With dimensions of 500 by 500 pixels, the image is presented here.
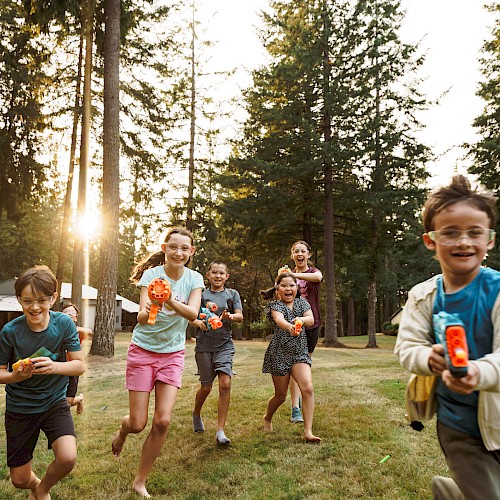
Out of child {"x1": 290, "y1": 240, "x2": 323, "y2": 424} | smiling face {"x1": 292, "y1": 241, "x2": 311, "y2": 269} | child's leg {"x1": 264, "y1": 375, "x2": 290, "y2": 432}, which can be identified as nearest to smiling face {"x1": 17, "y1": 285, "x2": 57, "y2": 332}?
child's leg {"x1": 264, "y1": 375, "x2": 290, "y2": 432}

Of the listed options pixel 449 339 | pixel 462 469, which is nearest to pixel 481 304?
pixel 449 339

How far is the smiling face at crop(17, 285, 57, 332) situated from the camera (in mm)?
3666

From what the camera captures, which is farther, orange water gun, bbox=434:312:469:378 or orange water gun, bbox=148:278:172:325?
orange water gun, bbox=148:278:172:325

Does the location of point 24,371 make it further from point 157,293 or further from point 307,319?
point 307,319

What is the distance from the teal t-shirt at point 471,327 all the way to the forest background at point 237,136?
13.5 meters

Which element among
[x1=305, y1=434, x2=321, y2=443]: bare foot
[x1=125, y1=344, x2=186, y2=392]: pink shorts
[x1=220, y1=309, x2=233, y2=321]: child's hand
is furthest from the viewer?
[x1=220, y1=309, x2=233, y2=321]: child's hand

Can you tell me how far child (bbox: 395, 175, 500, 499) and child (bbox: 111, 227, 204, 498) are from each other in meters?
2.45

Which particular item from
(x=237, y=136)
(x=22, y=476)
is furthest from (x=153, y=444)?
(x=237, y=136)

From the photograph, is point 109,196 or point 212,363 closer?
point 212,363

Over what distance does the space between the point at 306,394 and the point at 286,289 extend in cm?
132

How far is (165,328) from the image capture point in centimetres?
471

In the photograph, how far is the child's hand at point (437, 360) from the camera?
6.79ft

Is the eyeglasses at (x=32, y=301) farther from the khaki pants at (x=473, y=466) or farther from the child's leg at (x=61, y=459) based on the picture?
the khaki pants at (x=473, y=466)

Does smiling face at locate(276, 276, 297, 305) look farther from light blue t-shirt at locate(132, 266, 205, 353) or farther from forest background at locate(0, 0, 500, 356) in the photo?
forest background at locate(0, 0, 500, 356)
